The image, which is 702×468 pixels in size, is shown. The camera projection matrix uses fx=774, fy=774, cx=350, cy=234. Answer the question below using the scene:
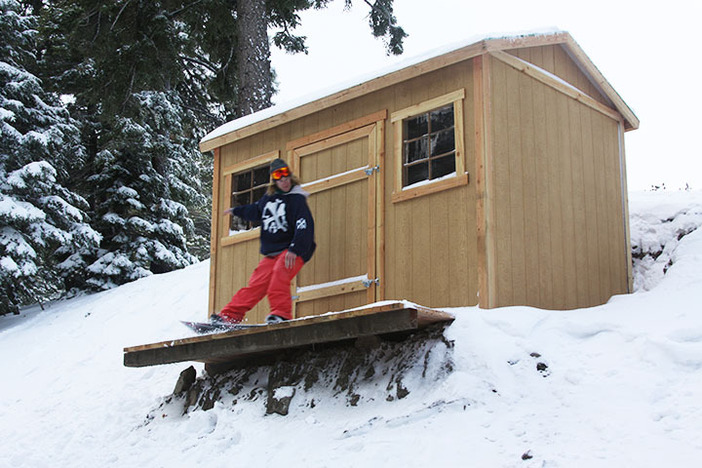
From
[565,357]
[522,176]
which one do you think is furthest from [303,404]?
[522,176]

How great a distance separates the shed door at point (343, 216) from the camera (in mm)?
7988

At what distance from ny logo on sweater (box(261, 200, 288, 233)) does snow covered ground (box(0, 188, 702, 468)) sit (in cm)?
169

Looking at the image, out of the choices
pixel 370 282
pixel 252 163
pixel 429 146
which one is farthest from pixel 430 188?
pixel 252 163

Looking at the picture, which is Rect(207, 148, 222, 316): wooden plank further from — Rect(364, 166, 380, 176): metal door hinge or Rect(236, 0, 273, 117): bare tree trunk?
Rect(236, 0, 273, 117): bare tree trunk

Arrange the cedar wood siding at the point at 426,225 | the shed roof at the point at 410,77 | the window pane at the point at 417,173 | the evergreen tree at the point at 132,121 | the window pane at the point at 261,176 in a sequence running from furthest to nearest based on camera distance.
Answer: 1. the evergreen tree at the point at 132,121
2. the window pane at the point at 261,176
3. the window pane at the point at 417,173
4. the shed roof at the point at 410,77
5. the cedar wood siding at the point at 426,225

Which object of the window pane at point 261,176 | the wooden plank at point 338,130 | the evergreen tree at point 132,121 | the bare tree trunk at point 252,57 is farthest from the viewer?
the evergreen tree at point 132,121

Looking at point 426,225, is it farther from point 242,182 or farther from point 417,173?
point 242,182

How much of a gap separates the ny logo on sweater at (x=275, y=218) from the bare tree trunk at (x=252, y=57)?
599cm

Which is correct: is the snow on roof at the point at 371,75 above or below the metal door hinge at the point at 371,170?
above

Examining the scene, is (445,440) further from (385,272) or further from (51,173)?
(51,173)

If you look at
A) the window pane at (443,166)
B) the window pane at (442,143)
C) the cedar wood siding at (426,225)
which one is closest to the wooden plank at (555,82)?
the cedar wood siding at (426,225)

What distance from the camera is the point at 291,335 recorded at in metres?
6.58

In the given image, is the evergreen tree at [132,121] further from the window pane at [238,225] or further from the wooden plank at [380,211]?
the wooden plank at [380,211]

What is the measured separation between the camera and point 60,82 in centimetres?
1766
